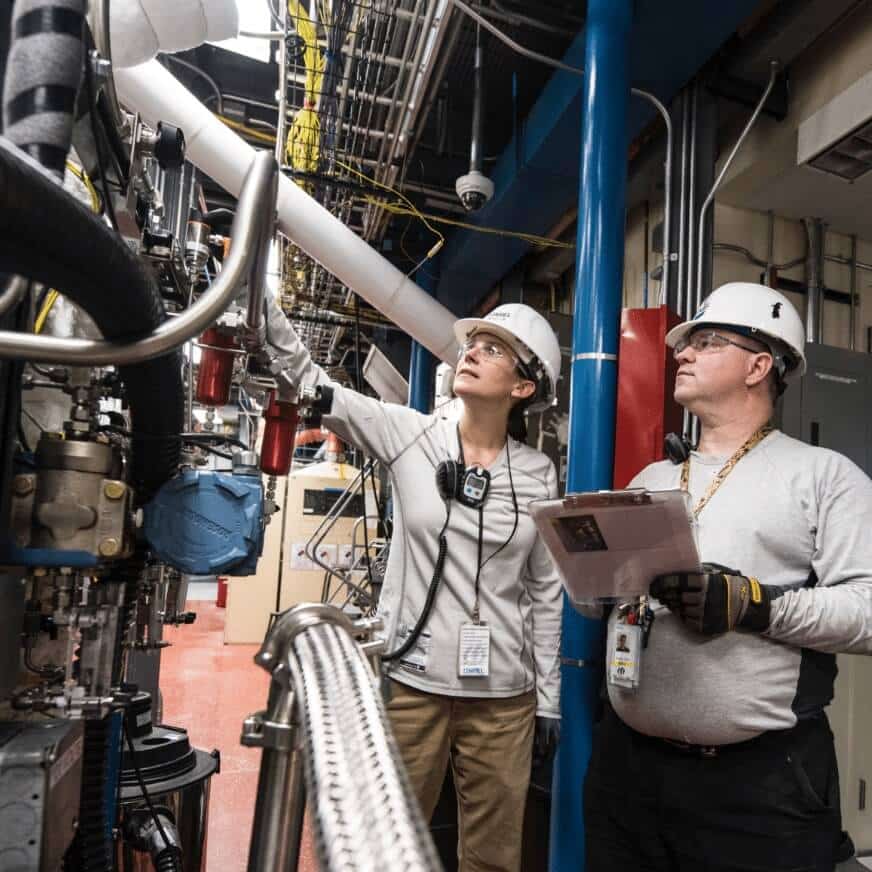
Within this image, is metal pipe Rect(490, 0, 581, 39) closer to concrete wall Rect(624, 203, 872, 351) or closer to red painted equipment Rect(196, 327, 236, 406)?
concrete wall Rect(624, 203, 872, 351)

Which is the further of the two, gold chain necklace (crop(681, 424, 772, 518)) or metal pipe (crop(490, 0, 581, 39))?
metal pipe (crop(490, 0, 581, 39))

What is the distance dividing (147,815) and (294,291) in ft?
11.8

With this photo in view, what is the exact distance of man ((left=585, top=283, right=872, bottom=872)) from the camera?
1.10m

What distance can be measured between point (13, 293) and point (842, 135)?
2404 millimetres

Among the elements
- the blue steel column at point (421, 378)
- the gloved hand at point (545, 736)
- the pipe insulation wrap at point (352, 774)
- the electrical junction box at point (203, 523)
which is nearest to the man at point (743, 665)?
the gloved hand at point (545, 736)

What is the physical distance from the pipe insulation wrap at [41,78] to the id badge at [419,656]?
1188mm

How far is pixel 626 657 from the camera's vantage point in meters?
1.26

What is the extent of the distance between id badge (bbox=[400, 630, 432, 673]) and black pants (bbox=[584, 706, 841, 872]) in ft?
1.55

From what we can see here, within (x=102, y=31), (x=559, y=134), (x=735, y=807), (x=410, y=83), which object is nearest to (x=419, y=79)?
(x=410, y=83)

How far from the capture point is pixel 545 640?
1.60m

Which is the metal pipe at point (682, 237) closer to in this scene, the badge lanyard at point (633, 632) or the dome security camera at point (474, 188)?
the dome security camera at point (474, 188)

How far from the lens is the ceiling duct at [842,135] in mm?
1973

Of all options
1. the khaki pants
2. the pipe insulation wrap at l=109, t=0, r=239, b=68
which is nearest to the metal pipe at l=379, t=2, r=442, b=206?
the pipe insulation wrap at l=109, t=0, r=239, b=68

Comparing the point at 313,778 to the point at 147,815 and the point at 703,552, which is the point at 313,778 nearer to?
the point at 703,552
